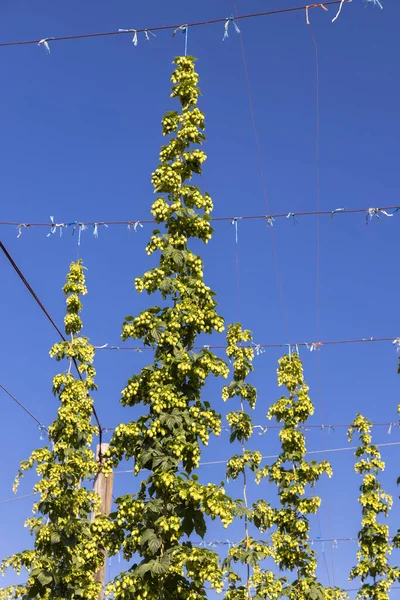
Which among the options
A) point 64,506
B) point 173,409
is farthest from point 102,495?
point 173,409

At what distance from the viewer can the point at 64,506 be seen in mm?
13844

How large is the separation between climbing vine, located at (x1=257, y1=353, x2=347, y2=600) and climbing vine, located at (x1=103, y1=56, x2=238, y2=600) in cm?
533

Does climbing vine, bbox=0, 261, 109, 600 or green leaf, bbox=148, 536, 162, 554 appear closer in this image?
green leaf, bbox=148, 536, 162, 554

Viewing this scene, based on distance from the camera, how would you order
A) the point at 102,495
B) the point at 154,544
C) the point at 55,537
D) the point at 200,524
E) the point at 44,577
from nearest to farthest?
1. the point at 154,544
2. the point at 200,524
3. the point at 44,577
4. the point at 55,537
5. the point at 102,495

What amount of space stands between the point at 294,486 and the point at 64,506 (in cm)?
554

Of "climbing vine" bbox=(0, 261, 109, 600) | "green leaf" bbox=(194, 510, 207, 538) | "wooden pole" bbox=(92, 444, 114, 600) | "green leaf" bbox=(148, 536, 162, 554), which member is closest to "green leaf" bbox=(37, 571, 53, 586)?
"climbing vine" bbox=(0, 261, 109, 600)

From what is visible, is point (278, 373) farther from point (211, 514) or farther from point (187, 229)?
point (211, 514)

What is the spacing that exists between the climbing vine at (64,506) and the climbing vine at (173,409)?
2873 mm

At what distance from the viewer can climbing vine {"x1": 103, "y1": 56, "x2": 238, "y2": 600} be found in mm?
9750

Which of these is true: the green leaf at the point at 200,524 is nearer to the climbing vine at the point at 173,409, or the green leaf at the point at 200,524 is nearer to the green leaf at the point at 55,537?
the climbing vine at the point at 173,409

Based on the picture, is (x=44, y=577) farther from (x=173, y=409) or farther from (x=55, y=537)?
(x=173, y=409)

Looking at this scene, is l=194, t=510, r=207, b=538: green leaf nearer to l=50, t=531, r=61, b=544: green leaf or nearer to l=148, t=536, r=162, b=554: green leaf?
l=148, t=536, r=162, b=554: green leaf

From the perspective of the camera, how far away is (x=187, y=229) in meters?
11.9

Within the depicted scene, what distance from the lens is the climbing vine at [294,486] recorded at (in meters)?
16.0
